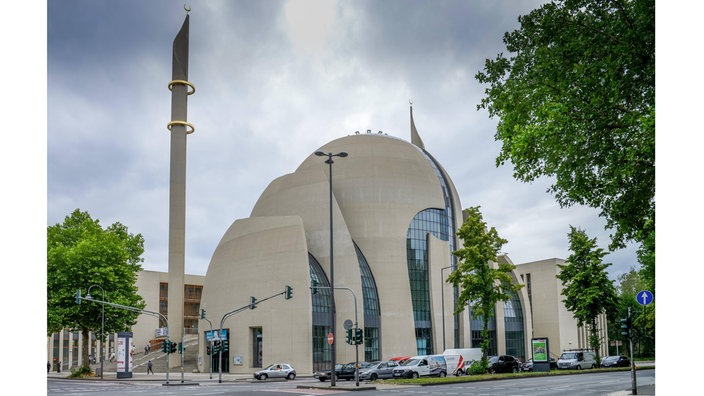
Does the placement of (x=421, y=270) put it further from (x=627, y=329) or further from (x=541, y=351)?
(x=627, y=329)

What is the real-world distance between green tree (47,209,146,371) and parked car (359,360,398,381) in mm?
25374

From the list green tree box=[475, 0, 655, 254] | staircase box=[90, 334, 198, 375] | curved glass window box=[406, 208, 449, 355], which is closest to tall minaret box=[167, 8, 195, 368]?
staircase box=[90, 334, 198, 375]

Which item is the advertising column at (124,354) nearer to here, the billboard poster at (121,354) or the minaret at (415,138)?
the billboard poster at (121,354)

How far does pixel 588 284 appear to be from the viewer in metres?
→ 60.7

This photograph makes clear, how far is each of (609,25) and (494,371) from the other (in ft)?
121

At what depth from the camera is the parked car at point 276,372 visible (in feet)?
156

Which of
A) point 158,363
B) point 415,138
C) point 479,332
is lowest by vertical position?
point 158,363

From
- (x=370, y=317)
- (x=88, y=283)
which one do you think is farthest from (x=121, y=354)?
(x=370, y=317)

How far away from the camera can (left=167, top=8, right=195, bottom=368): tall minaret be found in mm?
70000

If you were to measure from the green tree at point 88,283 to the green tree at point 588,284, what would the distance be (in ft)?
132

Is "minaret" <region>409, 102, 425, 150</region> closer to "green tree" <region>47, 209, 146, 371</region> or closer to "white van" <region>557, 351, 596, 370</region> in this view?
"white van" <region>557, 351, 596, 370</region>

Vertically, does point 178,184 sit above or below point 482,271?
above

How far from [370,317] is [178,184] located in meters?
25.9

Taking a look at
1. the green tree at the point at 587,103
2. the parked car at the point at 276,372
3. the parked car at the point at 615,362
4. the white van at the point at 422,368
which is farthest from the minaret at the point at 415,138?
the green tree at the point at 587,103
